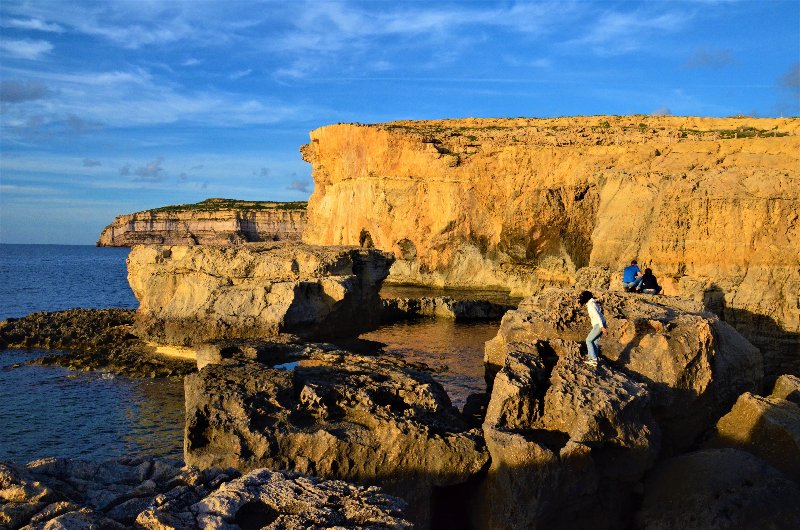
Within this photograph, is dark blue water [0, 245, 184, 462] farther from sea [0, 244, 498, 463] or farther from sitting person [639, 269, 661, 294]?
sitting person [639, 269, 661, 294]

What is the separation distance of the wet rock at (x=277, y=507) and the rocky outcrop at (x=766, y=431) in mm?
6970

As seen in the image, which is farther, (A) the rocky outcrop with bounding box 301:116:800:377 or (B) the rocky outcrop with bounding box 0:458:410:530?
(A) the rocky outcrop with bounding box 301:116:800:377

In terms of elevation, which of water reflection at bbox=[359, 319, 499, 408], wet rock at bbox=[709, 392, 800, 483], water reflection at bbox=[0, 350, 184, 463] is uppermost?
wet rock at bbox=[709, 392, 800, 483]

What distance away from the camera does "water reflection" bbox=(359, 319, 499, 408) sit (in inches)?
764

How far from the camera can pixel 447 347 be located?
25938 millimetres

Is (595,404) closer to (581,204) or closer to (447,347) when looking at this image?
(447,347)

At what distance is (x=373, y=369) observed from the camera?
39.6 ft

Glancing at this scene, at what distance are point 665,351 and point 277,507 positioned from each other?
7.64m

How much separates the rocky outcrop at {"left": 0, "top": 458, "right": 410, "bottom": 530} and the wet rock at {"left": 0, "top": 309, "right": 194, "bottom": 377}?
1378 cm

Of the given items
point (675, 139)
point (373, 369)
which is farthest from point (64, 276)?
point (373, 369)

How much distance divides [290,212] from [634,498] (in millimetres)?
121147

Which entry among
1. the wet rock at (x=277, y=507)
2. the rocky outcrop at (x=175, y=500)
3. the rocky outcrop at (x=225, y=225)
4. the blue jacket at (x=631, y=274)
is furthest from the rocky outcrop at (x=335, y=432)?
the rocky outcrop at (x=225, y=225)

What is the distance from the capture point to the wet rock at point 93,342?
69.6ft

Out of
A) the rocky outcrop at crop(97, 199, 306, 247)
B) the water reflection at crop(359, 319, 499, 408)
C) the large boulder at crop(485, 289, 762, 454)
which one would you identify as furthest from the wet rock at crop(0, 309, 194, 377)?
the rocky outcrop at crop(97, 199, 306, 247)
